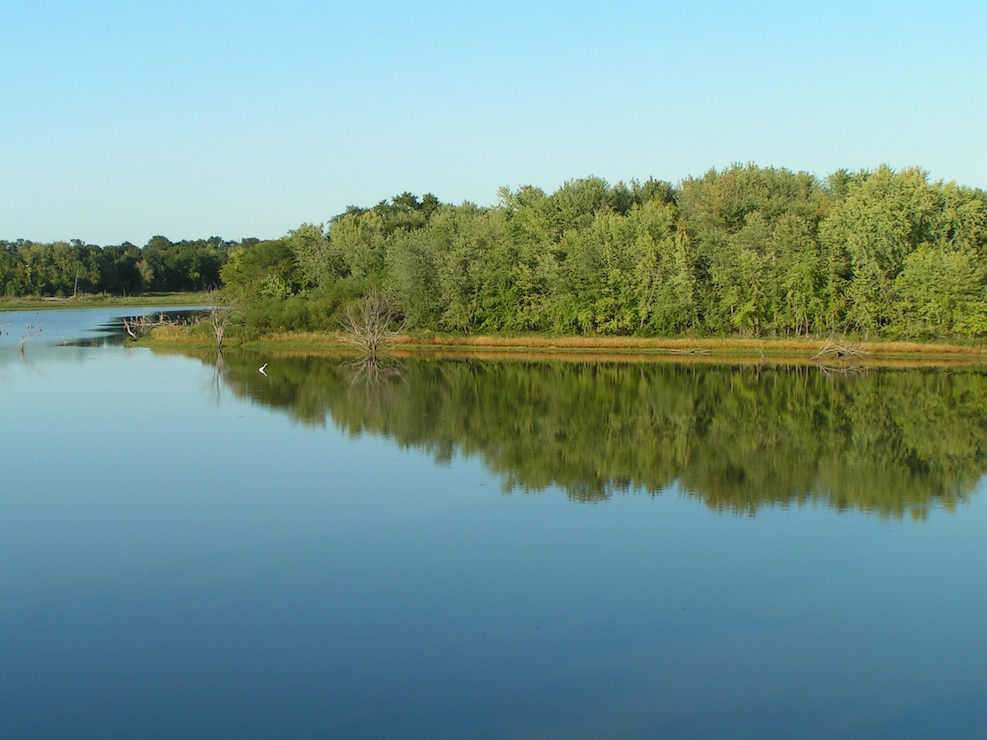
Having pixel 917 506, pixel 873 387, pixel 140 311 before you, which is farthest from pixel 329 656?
pixel 140 311

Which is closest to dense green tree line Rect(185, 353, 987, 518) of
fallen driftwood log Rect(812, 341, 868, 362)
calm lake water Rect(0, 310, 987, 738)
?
calm lake water Rect(0, 310, 987, 738)

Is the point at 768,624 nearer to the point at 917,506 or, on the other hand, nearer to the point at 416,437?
the point at 917,506

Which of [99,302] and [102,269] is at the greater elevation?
[102,269]

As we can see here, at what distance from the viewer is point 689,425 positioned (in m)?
22.4

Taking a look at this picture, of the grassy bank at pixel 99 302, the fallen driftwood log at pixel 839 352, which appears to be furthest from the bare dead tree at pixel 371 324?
the grassy bank at pixel 99 302

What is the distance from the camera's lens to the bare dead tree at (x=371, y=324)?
43.0 meters

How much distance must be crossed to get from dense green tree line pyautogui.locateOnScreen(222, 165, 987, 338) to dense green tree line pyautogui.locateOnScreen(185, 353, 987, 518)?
6096mm

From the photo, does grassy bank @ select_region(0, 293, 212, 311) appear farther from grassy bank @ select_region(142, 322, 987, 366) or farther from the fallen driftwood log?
the fallen driftwood log

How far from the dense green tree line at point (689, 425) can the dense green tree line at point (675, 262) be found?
20.0ft

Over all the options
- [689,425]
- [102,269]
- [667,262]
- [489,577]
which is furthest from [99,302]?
[489,577]

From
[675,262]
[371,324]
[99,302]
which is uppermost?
[675,262]

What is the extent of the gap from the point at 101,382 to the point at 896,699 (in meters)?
28.2

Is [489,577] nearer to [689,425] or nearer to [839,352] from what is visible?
[689,425]

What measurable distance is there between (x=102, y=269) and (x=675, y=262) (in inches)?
2701
